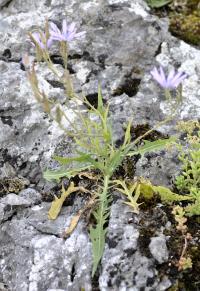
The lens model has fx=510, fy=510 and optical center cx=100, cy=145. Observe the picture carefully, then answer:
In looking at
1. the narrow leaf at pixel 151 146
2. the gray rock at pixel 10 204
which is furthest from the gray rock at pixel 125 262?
the gray rock at pixel 10 204

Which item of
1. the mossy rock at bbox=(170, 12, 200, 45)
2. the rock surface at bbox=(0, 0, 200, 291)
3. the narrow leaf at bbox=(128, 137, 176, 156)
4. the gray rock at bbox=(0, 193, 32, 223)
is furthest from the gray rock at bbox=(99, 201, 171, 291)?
the mossy rock at bbox=(170, 12, 200, 45)

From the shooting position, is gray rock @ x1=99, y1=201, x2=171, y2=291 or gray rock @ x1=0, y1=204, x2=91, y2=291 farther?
gray rock @ x1=0, y1=204, x2=91, y2=291

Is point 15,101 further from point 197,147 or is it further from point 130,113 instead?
point 197,147

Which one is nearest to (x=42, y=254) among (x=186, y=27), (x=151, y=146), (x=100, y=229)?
(x=100, y=229)

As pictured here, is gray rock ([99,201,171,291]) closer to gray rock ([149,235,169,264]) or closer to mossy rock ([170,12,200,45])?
gray rock ([149,235,169,264])

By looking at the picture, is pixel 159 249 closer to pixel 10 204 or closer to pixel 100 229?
pixel 100 229

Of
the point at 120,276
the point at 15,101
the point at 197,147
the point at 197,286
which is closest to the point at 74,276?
the point at 120,276

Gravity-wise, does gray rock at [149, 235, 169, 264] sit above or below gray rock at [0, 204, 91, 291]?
above

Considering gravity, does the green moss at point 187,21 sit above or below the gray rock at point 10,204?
above

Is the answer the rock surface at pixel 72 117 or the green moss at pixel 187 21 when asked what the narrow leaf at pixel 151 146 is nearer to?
the rock surface at pixel 72 117
